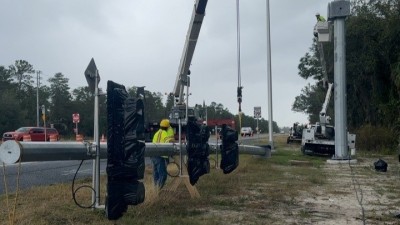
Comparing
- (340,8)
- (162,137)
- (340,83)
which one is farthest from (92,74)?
(340,83)

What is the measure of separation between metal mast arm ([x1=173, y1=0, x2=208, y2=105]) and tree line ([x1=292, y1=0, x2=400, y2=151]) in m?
15.5

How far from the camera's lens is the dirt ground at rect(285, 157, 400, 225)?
9.00 metres

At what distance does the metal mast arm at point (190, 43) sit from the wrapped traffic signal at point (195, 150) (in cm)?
632

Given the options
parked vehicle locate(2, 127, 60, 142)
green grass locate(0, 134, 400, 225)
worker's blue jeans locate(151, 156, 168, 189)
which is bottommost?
green grass locate(0, 134, 400, 225)

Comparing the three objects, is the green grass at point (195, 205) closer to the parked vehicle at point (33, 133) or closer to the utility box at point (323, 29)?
the utility box at point (323, 29)

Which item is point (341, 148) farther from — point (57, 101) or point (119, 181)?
point (57, 101)

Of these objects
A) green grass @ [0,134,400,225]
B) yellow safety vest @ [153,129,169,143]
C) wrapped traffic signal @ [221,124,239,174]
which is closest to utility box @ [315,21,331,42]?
green grass @ [0,134,400,225]

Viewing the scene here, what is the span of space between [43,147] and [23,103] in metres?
78.6

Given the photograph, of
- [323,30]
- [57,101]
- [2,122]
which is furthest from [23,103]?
[323,30]

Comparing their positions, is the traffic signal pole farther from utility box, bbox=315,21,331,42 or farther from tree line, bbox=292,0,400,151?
tree line, bbox=292,0,400,151

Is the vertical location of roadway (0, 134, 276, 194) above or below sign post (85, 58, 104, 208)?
below

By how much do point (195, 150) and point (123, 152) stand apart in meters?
4.03

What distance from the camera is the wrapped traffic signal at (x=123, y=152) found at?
24.2 feet

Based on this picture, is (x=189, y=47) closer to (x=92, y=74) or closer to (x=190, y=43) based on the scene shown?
(x=190, y=43)
